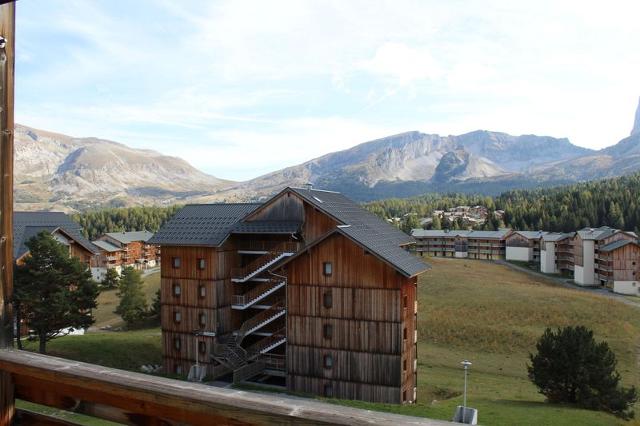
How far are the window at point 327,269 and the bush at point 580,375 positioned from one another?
1564cm

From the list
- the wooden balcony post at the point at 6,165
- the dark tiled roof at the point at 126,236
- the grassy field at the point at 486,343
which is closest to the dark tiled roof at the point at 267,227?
the grassy field at the point at 486,343

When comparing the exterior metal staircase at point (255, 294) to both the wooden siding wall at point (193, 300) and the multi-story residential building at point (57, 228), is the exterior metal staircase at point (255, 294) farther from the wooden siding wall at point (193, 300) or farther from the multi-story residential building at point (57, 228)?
the multi-story residential building at point (57, 228)

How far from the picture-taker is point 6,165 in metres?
5.44

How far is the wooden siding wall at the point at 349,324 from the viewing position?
34.3 meters

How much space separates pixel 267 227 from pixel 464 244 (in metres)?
105

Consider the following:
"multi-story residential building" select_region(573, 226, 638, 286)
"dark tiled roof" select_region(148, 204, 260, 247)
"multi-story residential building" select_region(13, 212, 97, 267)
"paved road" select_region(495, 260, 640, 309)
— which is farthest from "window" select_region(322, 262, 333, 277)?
"multi-story residential building" select_region(573, 226, 638, 286)

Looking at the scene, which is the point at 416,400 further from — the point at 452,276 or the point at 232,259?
the point at 452,276

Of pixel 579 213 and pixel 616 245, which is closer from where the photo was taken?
pixel 616 245

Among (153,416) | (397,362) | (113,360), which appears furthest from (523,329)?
(153,416)

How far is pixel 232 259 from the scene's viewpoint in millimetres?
43281

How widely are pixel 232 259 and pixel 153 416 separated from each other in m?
39.6

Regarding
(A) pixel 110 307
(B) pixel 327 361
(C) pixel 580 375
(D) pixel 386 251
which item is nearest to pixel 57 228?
(A) pixel 110 307

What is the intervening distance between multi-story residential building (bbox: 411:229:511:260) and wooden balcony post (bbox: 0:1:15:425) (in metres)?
131

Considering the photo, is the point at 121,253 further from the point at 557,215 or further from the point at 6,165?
the point at 6,165
